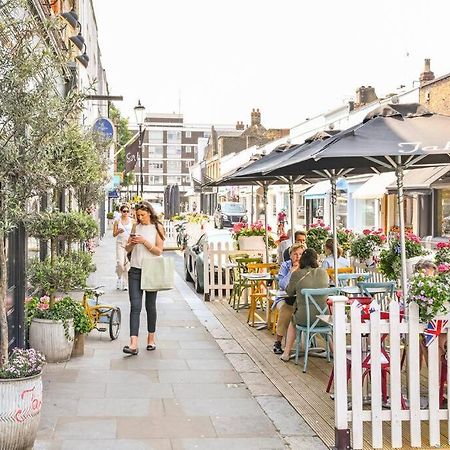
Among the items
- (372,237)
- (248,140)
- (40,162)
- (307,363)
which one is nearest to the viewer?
(40,162)

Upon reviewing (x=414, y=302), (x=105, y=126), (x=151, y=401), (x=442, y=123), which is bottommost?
(x=151, y=401)

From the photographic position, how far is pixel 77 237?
8547mm

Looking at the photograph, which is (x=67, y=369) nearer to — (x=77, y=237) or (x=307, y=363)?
(x=77, y=237)

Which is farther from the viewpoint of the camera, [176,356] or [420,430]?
[176,356]

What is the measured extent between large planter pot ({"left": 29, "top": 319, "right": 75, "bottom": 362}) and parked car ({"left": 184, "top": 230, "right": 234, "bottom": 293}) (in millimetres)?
6441

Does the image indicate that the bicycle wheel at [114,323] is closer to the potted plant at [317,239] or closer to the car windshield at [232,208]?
the potted plant at [317,239]

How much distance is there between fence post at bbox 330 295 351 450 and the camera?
5180mm

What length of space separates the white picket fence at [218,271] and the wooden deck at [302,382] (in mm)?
2874

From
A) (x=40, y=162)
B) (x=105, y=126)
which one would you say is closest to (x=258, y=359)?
(x=40, y=162)

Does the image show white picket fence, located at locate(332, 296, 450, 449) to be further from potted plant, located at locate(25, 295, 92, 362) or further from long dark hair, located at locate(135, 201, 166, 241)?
long dark hair, located at locate(135, 201, 166, 241)

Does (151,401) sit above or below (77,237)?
below

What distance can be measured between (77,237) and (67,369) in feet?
5.58

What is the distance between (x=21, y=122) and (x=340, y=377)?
3.05 meters

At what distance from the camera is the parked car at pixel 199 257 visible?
15280 millimetres
